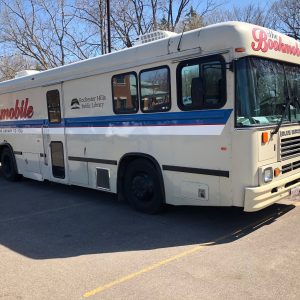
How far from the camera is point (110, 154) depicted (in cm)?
747

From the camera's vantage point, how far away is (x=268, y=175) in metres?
5.58

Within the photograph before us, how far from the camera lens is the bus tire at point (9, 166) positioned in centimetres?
1091

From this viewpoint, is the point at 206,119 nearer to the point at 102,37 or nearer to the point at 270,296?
the point at 270,296

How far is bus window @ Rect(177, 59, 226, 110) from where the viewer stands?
5.57m

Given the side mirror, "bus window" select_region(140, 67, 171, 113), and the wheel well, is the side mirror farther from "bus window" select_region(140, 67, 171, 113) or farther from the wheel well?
the wheel well

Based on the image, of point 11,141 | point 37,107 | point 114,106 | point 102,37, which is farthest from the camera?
point 102,37

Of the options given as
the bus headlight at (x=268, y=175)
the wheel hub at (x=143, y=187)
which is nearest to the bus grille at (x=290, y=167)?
the bus headlight at (x=268, y=175)

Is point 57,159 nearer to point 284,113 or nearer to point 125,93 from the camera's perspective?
point 125,93

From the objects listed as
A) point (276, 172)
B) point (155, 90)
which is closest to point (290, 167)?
point (276, 172)

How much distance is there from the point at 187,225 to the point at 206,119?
1.73m

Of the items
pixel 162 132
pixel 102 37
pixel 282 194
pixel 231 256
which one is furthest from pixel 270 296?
pixel 102 37

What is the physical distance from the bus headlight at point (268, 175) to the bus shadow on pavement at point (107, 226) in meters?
0.84

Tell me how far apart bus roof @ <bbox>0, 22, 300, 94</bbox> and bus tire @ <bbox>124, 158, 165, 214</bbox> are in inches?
66.9

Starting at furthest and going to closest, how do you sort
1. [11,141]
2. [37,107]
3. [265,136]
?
[11,141], [37,107], [265,136]
